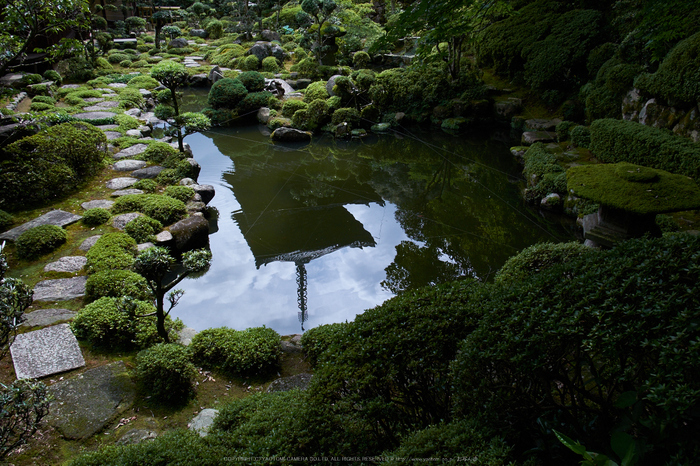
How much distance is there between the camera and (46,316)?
13.9 feet

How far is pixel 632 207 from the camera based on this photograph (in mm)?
5402

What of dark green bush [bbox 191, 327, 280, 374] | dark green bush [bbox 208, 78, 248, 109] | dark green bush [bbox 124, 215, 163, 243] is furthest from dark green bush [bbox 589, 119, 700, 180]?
dark green bush [bbox 208, 78, 248, 109]

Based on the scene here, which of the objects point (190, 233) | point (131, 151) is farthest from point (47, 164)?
point (190, 233)

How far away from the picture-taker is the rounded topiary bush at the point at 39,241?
5258 millimetres

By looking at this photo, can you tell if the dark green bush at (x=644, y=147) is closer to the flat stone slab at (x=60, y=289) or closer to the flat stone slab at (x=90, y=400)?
the flat stone slab at (x=90, y=400)

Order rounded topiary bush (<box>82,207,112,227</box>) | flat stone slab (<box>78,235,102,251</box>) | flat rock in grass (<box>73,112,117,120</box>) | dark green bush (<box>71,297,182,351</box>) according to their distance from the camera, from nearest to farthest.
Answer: dark green bush (<box>71,297,182,351</box>) → flat stone slab (<box>78,235,102,251</box>) → rounded topiary bush (<box>82,207,112,227</box>) → flat rock in grass (<box>73,112,117,120</box>)

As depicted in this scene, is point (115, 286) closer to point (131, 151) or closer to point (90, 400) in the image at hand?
point (90, 400)

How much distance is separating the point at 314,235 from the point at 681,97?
7750 mm

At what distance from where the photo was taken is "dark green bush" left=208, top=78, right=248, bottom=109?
14453 mm

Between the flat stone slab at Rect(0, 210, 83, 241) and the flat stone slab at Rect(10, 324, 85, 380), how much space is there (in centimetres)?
243

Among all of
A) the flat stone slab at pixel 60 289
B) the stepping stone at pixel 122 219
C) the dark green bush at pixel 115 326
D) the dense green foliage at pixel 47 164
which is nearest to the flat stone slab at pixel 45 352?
the dark green bush at pixel 115 326

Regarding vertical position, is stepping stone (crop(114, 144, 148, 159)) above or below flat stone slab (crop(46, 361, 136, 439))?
above

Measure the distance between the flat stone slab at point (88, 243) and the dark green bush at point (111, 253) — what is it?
0.17 m

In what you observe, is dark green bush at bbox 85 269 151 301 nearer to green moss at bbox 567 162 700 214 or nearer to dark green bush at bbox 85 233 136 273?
dark green bush at bbox 85 233 136 273
